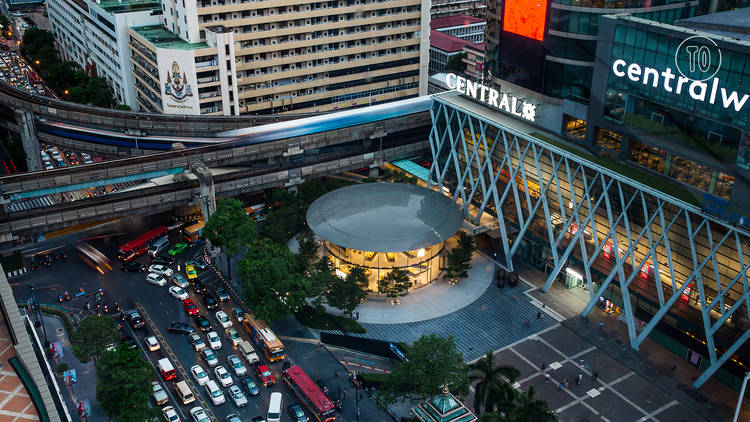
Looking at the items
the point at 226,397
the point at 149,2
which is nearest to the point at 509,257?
the point at 226,397

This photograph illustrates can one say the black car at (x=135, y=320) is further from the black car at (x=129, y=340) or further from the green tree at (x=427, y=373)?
the green tree at (x=427, y=373)

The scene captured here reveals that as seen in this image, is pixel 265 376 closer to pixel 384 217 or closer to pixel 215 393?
pixel 215 393

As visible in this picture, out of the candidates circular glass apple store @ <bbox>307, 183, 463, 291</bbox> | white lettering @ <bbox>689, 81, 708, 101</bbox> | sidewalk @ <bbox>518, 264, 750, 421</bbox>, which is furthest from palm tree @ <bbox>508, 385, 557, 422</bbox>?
white lettering @ <bbox>689, 81, 708, 101</bbox>

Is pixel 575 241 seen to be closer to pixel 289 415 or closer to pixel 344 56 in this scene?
pixel 289 415

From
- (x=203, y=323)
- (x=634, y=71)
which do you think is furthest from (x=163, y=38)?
(x=634, y=71)

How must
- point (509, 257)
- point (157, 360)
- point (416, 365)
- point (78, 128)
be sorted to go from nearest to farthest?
point (416, 365)
point (157, 360)
point (509, 257)
point (78, 128)

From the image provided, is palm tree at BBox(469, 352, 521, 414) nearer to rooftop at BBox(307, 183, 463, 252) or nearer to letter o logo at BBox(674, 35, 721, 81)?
rooftop at BBox(307, 183, 463, 252)
